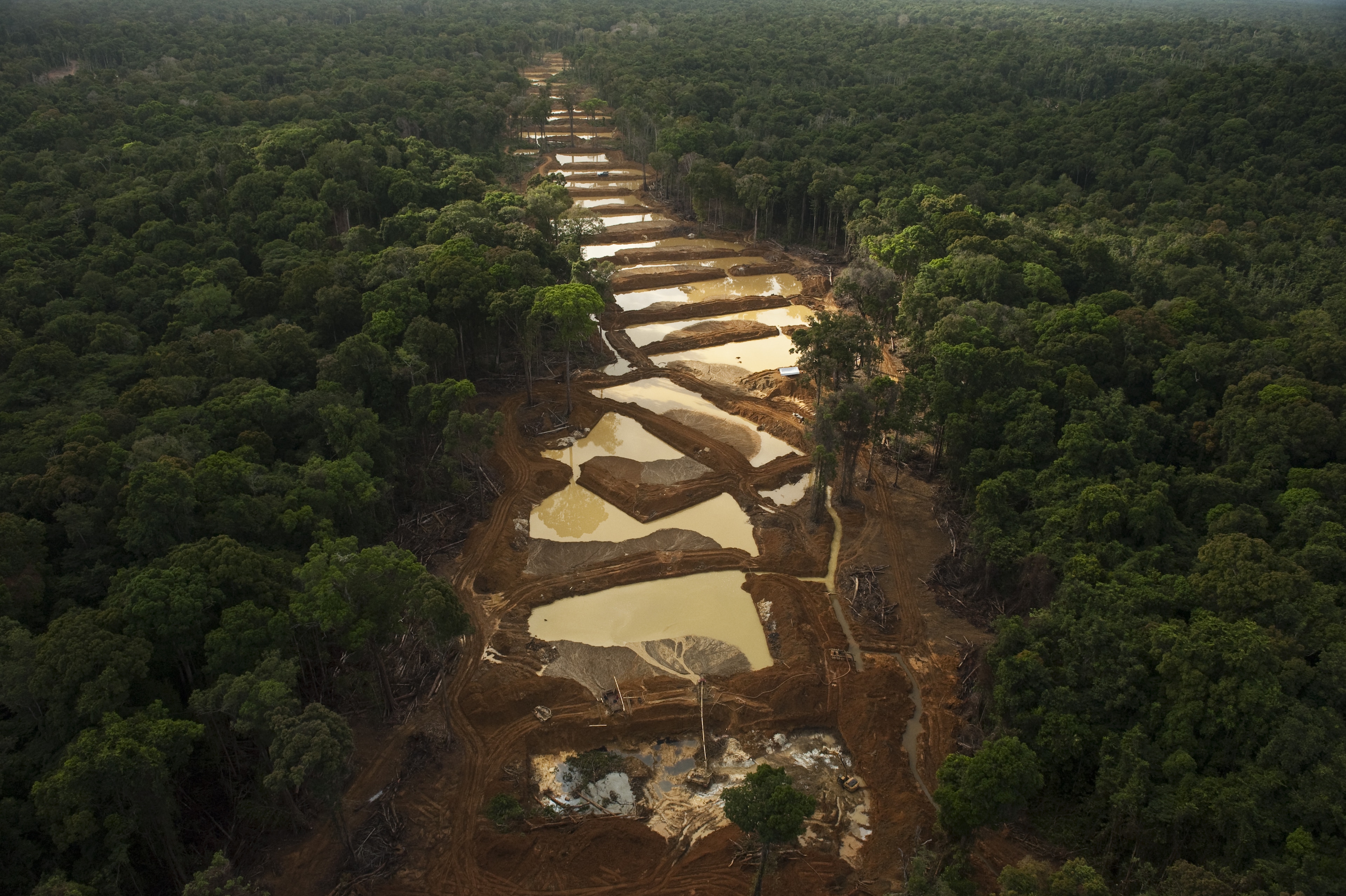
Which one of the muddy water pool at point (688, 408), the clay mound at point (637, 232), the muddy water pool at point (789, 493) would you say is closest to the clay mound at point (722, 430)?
the muddy water pool at point (688, 408)

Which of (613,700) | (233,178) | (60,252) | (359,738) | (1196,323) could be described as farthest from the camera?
(233,178)

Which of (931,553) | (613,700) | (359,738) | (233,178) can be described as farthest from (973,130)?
(359,738)

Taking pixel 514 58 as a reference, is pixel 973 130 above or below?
below

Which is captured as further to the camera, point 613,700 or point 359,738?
point 613,700

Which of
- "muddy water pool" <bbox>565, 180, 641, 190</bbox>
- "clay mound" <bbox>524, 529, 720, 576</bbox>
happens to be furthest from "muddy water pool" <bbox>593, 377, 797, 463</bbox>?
"muddy water pool" <bbox>565, 180, 641, 190</bbox>

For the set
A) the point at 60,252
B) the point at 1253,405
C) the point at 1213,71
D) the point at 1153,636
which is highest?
the point at 1213,71

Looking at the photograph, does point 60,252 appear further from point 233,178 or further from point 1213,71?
point 1213,71

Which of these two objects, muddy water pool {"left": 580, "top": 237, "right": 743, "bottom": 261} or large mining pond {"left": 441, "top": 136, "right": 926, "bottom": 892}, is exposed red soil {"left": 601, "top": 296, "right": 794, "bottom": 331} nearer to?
large mining pond {"left": 441, "top": 136, "right": 926, "bottom": 892}

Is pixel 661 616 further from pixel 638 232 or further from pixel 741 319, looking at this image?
pixel 638 232
